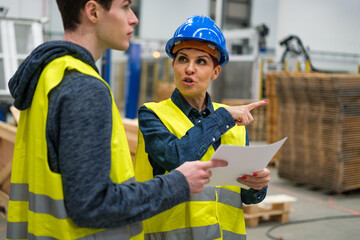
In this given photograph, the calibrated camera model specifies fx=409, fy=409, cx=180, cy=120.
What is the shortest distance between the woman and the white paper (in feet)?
0.36

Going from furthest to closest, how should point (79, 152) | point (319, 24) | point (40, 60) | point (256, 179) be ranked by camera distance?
1. point (319, 24)
2. point (256, 179)
3. point (40, 60)
4. point (79, 152)

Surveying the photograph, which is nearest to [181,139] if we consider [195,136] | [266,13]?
[195,136]

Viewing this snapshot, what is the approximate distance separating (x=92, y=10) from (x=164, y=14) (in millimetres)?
14131

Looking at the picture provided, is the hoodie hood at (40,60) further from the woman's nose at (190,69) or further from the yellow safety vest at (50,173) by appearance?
the woman's nose at (190,69)

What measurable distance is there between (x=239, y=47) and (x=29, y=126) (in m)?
11.4

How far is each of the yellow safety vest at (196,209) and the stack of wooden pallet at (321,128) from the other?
13.8 feet

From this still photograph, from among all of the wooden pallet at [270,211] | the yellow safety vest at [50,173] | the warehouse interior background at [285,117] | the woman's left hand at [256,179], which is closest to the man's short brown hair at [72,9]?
the yellow safety vest at [50,173]

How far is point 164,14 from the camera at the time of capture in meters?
14.9

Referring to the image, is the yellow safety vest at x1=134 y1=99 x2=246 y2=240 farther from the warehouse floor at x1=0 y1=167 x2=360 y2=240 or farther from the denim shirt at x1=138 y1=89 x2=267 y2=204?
the warehouse floor at x1=0 y1=167 x2=360 y2=240

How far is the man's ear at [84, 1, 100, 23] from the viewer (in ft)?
4.03

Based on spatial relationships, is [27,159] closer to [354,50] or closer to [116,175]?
[116,175]

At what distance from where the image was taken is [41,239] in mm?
1232

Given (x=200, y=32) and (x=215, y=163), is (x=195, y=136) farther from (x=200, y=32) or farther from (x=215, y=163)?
(x=200, y=32)

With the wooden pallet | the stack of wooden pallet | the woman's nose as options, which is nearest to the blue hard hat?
the woman's nose
